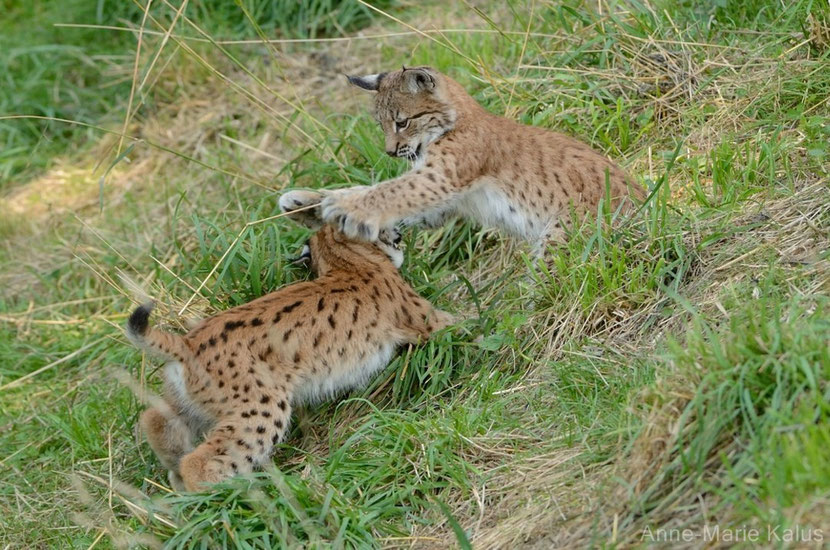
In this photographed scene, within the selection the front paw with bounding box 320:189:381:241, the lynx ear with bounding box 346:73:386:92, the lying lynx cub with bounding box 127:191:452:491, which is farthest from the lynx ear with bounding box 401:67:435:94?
the lying lynx cub with bounding box 127:191:452:491

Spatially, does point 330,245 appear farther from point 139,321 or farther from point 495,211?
point 139,321

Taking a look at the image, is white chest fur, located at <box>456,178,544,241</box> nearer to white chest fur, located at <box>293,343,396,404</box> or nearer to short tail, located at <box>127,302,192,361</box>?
white chest fur, located at <box>293,343,396,404</box>

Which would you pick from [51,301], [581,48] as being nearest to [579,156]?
[581,48]

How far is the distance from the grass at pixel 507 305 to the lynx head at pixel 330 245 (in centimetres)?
28

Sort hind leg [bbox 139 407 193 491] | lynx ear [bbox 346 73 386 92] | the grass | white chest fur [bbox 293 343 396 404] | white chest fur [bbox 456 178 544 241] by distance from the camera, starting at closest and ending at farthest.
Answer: the grass, hind leg [bbox 139 407 193 491], white chest fur [bbox 293 343 396 404], white chest fur [bbox 456 178 544 241], lynx ear [bbox 346 73 386 92]

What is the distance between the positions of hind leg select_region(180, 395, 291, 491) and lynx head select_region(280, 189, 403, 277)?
3.44 feet

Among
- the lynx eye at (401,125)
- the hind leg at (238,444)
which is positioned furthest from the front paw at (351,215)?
the hind leg at (238,444)

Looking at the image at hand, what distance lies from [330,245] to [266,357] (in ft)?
3.43

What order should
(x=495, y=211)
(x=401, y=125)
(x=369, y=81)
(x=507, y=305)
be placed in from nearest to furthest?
(x=507, y=305) < (x=495, y=211) < (x=401, y=125) < (x=369, y=81)

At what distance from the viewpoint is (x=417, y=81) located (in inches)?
278

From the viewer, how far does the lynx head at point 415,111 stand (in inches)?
278

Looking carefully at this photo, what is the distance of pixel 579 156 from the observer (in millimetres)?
6910

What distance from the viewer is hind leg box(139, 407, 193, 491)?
597 cm

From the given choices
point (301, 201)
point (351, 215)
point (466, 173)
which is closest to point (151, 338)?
point (351, 215)
